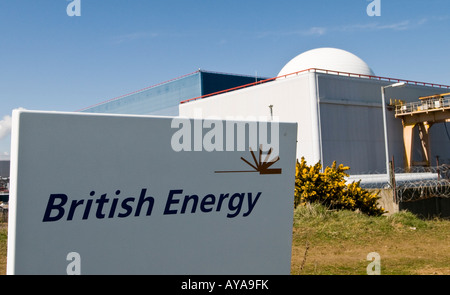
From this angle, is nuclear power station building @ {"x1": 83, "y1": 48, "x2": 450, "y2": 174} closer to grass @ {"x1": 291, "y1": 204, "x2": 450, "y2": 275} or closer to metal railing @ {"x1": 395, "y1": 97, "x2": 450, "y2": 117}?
metal railing @ {"x1": 395, "y1": 97, "x2": 450, "y2": 117}

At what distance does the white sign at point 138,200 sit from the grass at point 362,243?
4614 mm

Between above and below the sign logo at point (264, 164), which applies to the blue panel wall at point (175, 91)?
above


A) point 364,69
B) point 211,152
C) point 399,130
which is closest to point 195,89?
point 364,69

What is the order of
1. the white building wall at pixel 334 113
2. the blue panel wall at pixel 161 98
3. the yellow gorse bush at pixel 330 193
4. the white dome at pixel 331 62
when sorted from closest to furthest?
1. the yellow gorse bush at pixel 330 193
2. the white building wall at pixel 334 113
3. the white dome at pixel 331 62
4. the blue panel wall at pixel 161 98

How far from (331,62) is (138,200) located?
118 ft

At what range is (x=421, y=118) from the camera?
113 ft

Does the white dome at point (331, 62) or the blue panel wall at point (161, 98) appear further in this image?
the blue panel wall at point (161, 98)

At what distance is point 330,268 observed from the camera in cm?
1120

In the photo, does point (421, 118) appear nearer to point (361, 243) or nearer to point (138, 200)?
point (361, 243)

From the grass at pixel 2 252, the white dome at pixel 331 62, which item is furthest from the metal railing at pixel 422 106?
the grass at pixel 2 252

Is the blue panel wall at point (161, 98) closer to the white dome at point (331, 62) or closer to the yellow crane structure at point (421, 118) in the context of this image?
the white dome at point (331, 62)

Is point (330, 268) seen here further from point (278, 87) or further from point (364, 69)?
point (364, 69)

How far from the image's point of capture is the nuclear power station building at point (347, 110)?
30.7m
